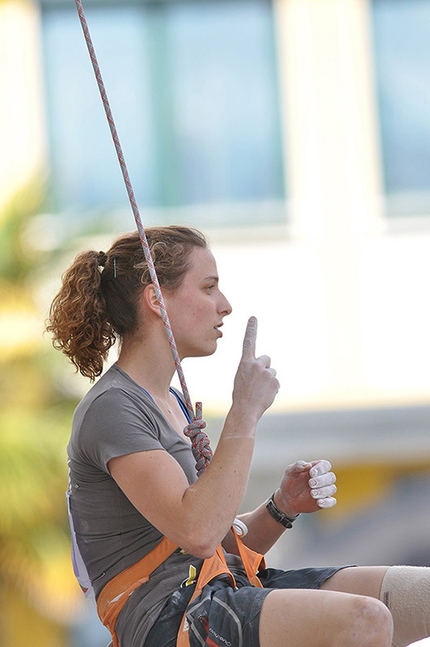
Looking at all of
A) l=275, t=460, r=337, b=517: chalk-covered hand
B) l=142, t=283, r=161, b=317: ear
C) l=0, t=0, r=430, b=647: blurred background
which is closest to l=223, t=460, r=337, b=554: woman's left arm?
l=275, t=460, r=337, b=517: chalk-covered hand

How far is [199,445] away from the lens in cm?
235

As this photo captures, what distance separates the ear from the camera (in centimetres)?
243

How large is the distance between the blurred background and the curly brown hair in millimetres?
4661

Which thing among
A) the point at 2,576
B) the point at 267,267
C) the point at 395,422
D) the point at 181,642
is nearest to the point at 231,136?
the point at 267,267

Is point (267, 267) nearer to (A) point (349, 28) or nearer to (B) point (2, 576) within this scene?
(A) point (349, 28)

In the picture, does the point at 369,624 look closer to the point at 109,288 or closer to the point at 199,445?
the point at 199,445

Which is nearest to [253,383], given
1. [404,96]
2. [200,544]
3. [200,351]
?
[200,351]

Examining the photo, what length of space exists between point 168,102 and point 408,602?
20.1ft

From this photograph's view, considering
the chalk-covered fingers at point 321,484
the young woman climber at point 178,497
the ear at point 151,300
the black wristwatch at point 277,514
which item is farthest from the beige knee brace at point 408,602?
the ear at point 151,300

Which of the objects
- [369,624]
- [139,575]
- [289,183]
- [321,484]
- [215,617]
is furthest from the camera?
[289,183]

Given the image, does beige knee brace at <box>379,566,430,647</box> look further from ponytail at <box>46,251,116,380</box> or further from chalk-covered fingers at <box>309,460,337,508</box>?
ponytail at <box>46,251,116,380</box>

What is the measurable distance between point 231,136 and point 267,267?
3.24 ft

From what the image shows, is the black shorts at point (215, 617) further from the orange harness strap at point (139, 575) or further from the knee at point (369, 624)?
the knee at point (369, 624)

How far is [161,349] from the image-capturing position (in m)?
2.44
